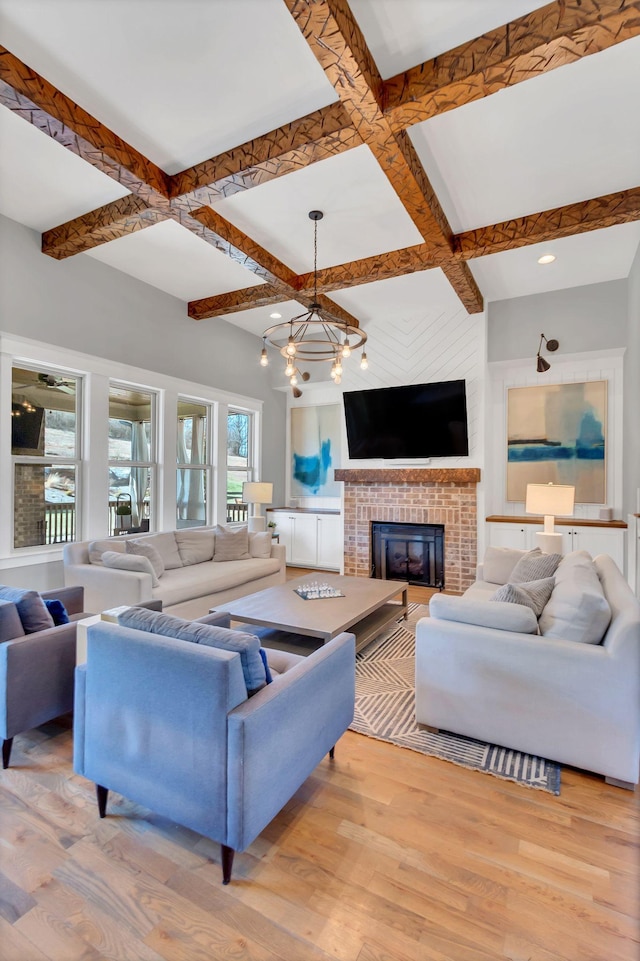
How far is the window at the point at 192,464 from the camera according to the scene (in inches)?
210

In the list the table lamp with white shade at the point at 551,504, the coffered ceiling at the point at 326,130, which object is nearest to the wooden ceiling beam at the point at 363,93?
the coffered ceiling at the point at 326,130

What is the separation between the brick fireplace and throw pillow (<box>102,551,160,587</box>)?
2.77 meters

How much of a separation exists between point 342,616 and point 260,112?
293cm

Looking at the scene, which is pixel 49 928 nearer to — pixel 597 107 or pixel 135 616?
pixel 135 616

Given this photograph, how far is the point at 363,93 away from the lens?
6.67 ft

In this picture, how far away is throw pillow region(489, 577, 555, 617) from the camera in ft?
7.34

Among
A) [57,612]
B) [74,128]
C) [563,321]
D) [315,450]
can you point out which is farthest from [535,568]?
[315,450]

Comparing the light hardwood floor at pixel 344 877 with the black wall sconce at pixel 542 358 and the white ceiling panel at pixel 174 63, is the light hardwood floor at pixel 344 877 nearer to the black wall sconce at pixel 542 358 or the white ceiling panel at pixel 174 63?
the white ceiling panel at pixel 174 63

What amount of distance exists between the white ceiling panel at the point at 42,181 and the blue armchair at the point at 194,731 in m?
2.81

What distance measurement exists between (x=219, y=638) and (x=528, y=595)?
1.60 meters

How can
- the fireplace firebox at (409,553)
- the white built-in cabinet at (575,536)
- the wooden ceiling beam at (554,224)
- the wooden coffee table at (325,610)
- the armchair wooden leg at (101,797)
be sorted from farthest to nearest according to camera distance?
the fireplace firebox at (409,553) → the white built-in cabinet at (575,536) → the wooden ceiling beam at (554,224) → the wooden coffee table at (325,610) → the armchair wooden leg at (101,797)

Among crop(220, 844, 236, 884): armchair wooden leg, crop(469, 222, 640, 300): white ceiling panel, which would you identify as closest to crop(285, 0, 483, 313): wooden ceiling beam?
crop(469, 222, 640, 300): white ceiling panel

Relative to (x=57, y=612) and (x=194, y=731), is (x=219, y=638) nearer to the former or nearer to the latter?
(x=194, y=731)

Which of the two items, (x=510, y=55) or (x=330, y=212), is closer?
(x=510, y=55)
